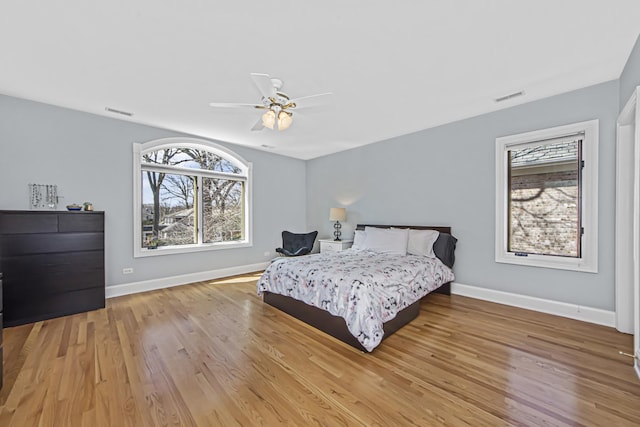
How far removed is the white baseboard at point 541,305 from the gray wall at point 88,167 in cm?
425

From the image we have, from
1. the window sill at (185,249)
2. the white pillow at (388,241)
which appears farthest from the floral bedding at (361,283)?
the window sill at (185,249)

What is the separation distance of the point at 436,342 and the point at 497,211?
2.13 m

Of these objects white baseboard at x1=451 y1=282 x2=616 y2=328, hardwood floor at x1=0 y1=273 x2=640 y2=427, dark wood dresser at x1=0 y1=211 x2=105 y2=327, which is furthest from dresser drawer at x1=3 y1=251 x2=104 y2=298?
white baseboard at x1=451 y1=282 x2=616 y2=328

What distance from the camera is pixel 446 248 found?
3902 millimetres

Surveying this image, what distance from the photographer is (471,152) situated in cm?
388

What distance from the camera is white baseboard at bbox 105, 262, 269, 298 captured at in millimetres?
3969

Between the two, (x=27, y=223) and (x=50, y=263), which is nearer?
(x=27, y=223)

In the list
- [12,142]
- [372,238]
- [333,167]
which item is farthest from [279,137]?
[12,142]

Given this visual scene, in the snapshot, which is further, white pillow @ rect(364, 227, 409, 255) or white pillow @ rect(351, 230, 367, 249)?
white pillow @ rect(351, 230, 367, 249)

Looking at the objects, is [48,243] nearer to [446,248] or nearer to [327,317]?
[327,317]

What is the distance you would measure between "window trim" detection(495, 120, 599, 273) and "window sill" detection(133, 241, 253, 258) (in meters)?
4.47

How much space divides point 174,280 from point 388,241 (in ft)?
12.1

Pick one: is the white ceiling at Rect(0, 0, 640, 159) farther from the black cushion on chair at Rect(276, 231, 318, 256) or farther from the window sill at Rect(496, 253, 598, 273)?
the black cushion on chair at Rect(276, 231, 318, 256)

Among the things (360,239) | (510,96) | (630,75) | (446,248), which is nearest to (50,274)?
(360,239)
